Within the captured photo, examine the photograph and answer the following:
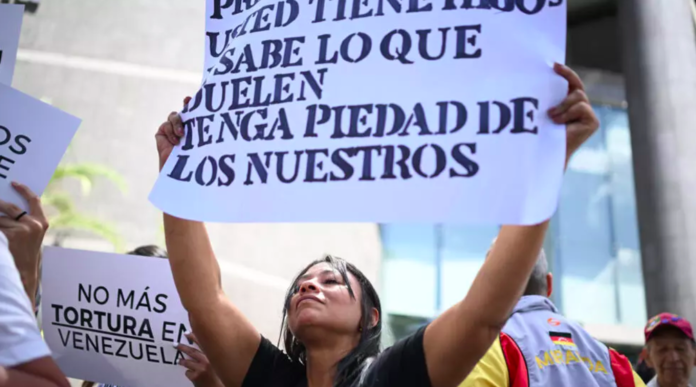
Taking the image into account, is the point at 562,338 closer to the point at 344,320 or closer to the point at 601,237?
the point at 344,320

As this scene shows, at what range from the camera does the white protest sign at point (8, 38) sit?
2219 mm

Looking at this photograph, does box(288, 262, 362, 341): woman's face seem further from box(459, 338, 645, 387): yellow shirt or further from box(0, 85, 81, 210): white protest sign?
box(0, 85, 81, 210): white protest sign

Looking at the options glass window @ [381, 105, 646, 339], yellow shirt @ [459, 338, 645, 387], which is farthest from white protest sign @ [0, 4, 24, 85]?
glass window @ [381, 105, 646, 339]

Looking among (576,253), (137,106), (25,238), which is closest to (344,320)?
(25,238)

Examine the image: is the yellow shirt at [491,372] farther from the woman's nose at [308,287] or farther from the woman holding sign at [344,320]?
the woman's nose at [308,287]

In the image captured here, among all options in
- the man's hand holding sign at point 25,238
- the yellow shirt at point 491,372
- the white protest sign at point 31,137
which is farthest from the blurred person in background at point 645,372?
the man's hand holding sign at point 25,238

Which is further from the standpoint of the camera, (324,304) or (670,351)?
(670,351)

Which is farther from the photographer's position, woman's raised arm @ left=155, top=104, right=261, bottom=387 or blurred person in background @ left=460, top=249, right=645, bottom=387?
blurred person in background @ left=460, top=249, right=645, bottom=387

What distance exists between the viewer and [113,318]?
2.49m

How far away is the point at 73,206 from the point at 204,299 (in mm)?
8012

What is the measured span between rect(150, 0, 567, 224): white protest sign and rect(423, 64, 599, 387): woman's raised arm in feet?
0.13

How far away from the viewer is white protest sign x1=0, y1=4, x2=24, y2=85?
222 cm

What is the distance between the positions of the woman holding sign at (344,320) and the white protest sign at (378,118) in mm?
93

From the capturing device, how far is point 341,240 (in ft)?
34.5
